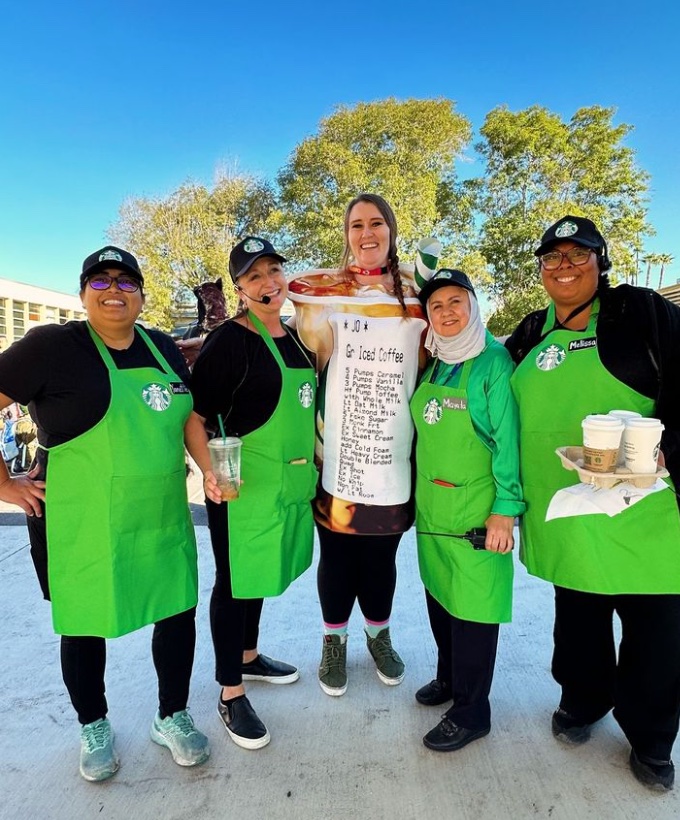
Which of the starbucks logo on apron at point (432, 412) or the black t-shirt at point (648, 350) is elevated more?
the black t-shirt at point (648, 350)

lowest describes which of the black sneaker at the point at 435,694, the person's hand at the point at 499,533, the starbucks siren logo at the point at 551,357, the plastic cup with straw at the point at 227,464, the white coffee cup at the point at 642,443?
the black sneaker at the point at 435,694

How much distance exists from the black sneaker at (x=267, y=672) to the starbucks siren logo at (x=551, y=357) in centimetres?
175

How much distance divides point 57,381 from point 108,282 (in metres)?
0.37

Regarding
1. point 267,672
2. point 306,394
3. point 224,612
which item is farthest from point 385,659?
point 306,394

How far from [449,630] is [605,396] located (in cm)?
116

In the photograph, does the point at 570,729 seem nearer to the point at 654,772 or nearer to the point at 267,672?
the point at 654,772

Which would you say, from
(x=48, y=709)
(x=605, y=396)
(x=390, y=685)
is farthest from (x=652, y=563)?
(x=48, y=709)

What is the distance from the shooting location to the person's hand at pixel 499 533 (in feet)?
5.95

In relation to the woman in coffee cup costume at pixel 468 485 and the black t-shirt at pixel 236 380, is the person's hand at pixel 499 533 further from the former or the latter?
the black t-shirt at pixel 236 380

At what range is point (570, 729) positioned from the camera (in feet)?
6.42

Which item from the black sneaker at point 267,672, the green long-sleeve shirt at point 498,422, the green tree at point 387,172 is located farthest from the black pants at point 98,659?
the green tree at point 387,172

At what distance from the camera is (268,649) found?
2670 mm

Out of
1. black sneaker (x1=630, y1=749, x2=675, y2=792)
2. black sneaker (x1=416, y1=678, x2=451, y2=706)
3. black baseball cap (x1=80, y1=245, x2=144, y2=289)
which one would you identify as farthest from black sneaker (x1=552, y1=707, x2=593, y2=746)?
black baseball cap (x1=80, y1=245, x2=144, y2=289)

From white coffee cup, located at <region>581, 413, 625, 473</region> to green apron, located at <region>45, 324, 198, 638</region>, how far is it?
133cm
